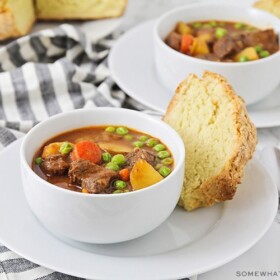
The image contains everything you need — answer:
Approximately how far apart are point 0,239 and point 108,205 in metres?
0.59

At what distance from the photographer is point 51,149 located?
3355 mm

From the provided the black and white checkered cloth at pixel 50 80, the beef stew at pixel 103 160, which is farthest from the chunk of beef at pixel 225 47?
the beef stew at pixel 103 160

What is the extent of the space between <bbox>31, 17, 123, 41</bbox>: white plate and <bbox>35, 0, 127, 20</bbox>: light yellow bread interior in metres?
0.05

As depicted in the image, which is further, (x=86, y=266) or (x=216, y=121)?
(x=216, y=121)

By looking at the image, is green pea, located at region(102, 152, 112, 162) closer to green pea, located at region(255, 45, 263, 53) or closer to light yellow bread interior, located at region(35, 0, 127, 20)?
green pea, located at region(255, 45, 263, 53)

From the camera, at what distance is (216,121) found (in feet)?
12.0

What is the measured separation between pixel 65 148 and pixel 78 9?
284cm

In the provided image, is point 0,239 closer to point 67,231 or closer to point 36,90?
point 67,231

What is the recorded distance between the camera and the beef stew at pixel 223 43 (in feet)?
15.5

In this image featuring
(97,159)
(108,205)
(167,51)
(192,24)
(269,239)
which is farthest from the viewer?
(192,24)

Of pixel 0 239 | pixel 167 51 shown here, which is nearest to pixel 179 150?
pixel 0 239

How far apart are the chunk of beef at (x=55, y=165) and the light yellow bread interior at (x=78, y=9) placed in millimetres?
2875

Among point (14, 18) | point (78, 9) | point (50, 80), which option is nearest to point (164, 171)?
point (50, 80)

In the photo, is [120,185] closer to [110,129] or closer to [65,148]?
[65,148]
